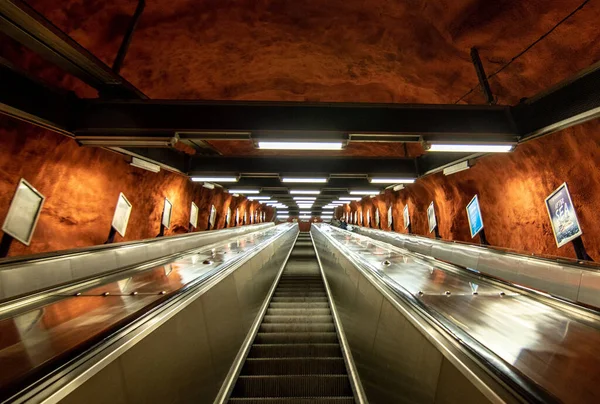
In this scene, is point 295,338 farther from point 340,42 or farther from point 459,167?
point 340,42

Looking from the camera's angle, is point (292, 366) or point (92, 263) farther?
point (92, 263)

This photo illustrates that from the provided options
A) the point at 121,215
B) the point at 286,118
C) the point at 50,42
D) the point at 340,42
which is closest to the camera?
the point at 50,42

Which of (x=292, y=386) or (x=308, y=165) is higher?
(x=308, y=165)

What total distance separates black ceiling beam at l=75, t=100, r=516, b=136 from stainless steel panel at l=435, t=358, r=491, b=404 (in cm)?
311

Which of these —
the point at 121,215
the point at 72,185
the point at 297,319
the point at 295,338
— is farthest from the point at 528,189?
the point at 72,185

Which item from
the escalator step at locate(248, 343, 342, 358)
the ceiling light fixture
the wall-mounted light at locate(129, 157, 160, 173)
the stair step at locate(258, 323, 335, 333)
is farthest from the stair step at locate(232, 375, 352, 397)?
the wall-mounted light at locate(129, 157, 160, 173)

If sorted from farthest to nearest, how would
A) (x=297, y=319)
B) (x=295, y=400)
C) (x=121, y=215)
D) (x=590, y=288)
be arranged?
(x=121, y=215)
(x=297, y=319)
(x=590, y=288)
(x=295, y=400)

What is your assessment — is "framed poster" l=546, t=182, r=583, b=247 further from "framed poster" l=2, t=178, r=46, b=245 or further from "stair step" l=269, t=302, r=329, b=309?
"framed poster" l=2, t=178, r=46, b=245

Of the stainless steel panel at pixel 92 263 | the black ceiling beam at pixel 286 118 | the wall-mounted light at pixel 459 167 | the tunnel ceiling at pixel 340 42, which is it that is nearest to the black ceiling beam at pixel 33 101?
the black ceiling beam at pixel 286 118

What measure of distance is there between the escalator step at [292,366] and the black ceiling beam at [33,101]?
3.93 m

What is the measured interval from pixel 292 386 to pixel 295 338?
3.04ft

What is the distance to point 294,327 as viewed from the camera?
3953 mm

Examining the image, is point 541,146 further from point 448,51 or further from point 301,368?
point 301,368

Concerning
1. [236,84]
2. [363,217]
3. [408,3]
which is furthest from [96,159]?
[363,217]
